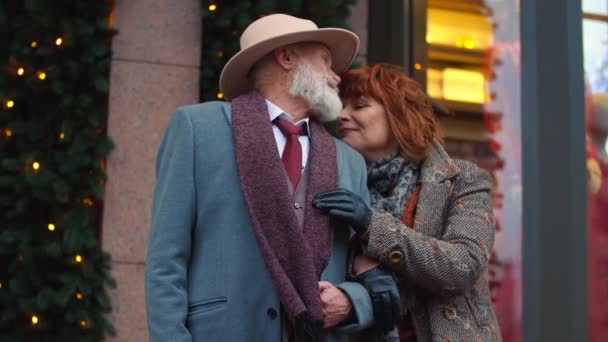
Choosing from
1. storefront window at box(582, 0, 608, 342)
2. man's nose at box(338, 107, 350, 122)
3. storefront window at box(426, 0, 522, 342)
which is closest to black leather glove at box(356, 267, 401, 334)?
man's nose at box(338, 107, 350, 122)

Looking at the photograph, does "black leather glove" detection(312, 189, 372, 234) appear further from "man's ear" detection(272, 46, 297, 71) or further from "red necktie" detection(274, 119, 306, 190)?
"man's ear" detection(272, 46, 297, 71)

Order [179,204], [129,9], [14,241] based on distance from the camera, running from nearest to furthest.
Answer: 1. [179,204]
2. [14,241]
3. [129,9]

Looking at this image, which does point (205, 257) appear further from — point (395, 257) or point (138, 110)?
point (138, 110)

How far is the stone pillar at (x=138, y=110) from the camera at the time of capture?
5801 mm

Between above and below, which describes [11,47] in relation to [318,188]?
above

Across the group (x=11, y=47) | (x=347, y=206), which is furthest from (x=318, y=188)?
(x=11, y=47)

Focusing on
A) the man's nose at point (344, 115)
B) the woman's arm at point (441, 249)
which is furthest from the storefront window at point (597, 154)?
the man's nose at point (344, 115)

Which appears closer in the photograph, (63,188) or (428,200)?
(428,200)

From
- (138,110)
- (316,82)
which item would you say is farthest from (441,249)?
(138,110)

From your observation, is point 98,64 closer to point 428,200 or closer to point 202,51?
point 202,51

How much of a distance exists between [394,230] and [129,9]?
8.70 feet

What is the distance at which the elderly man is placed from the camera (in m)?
3.67

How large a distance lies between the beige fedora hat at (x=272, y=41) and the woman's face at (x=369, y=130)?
8.4 inches

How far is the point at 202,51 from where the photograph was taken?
6.08 meters
